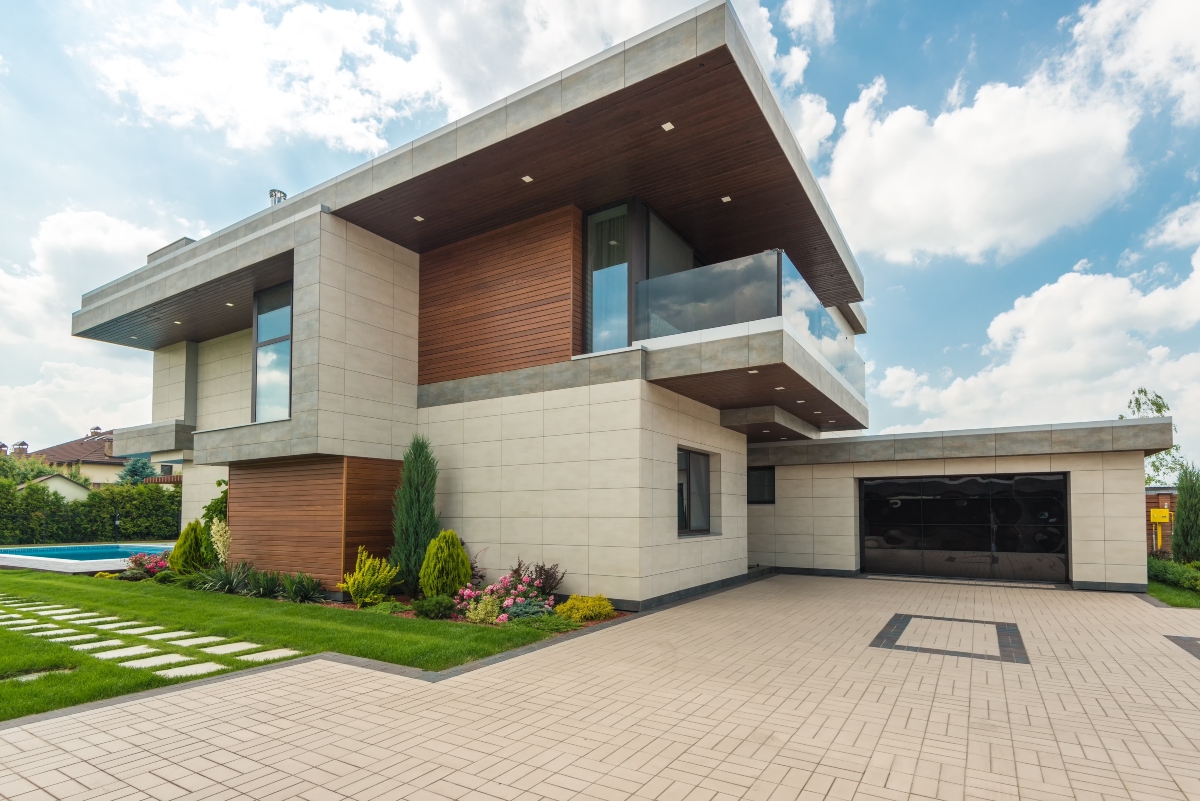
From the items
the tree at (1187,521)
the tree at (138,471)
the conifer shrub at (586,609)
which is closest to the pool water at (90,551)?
the tree at (138,471)

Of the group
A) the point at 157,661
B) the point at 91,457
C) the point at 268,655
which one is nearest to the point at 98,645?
the point at 157,661

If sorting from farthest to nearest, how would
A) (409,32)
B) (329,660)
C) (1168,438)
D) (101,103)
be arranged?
(101,103) < (1168,438) < (409,32) < (329,660)

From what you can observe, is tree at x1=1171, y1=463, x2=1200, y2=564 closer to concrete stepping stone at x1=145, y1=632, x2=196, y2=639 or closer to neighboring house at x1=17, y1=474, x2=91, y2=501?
concrete stepping stone at x1=145, y1=632, x2=196, y2=639

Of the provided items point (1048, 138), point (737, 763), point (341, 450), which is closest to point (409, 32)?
point (341, 450)

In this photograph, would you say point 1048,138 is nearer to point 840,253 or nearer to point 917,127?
point 917,127

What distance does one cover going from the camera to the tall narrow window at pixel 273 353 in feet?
46.4

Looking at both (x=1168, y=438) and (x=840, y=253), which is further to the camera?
(x=840, y=253)

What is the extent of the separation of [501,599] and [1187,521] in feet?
57.8

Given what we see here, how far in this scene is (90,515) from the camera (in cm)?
2758

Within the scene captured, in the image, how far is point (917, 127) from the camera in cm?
1906

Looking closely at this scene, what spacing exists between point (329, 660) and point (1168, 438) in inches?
651

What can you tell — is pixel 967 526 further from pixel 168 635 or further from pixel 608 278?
pixel 168 635

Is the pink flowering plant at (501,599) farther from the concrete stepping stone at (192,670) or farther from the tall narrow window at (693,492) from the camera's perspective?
the concrete stepping stone at (192,670)

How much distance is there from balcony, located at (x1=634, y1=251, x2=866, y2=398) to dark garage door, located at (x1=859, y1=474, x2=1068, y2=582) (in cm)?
661
